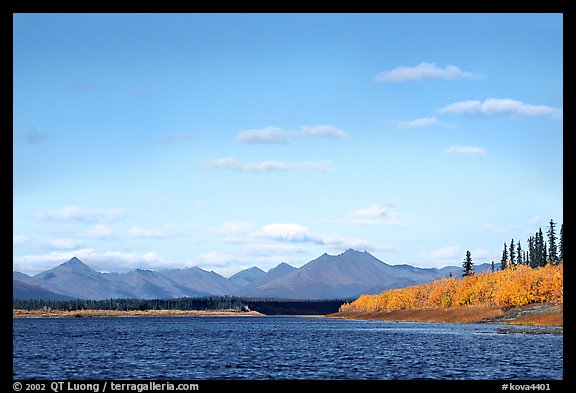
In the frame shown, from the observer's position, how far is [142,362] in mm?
92375
